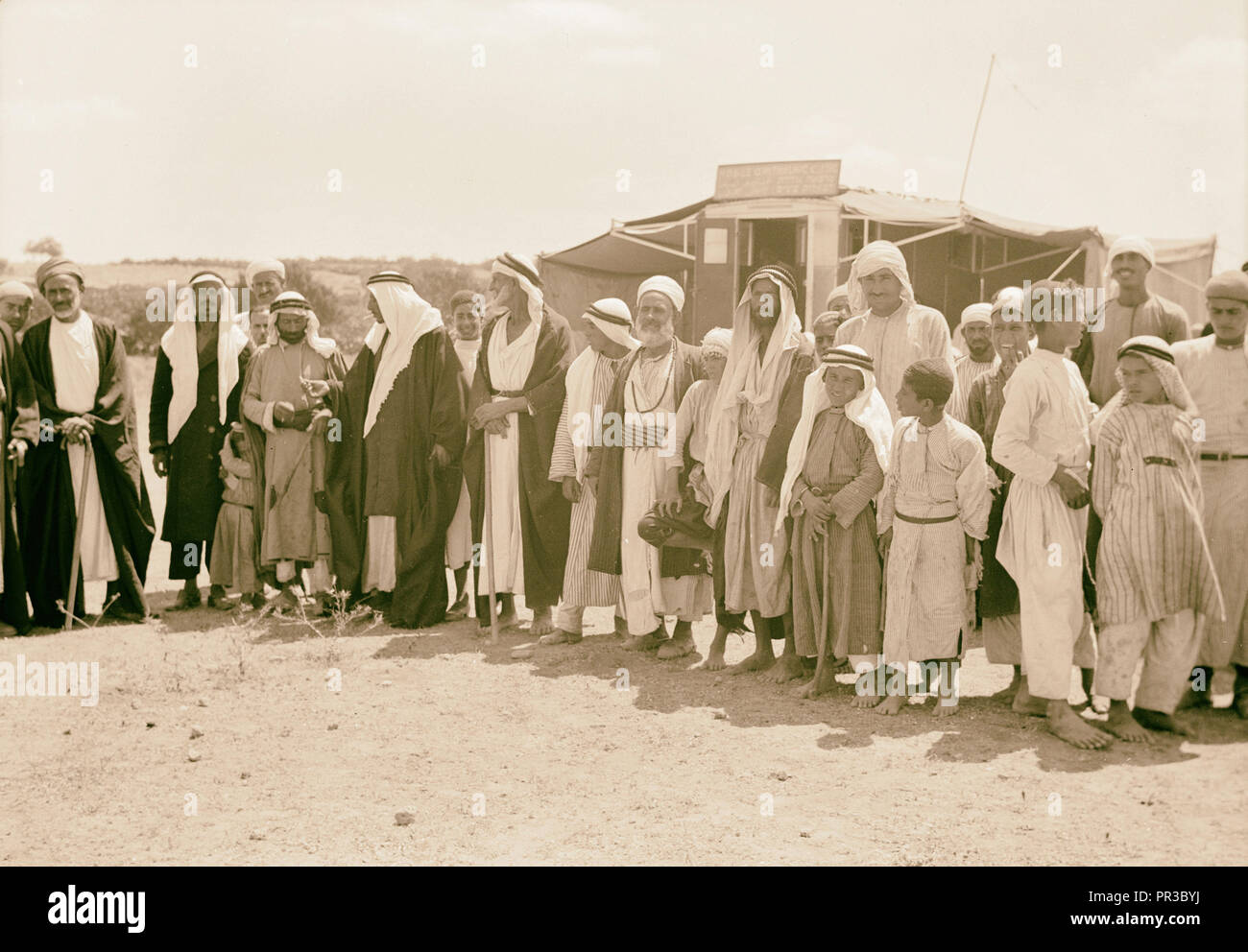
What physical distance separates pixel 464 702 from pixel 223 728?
3.52ft

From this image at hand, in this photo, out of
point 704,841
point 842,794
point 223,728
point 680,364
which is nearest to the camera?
point 704,841

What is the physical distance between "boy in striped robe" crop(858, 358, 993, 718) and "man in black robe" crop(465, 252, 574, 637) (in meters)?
2.30

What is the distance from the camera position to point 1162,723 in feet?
16.2

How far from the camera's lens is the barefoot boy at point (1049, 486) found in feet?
16.3

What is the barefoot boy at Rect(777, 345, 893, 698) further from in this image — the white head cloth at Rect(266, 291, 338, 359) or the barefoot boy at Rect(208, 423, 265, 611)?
the barefoot boy at Rect(208, 423, 265, 611)

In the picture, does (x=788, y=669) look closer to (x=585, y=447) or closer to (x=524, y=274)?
(x=585, y=447)

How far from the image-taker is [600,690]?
5.91m

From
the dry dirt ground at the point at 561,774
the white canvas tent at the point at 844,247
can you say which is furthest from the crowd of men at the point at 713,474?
the white canvas tent at the point at 844,247

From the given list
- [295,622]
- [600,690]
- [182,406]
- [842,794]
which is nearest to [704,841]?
[842,794]

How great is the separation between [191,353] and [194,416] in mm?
415

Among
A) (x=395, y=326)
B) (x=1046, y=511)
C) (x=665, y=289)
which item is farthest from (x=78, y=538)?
(x=1046, y=511)

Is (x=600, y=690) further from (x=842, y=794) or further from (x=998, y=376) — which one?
(x=998, y=376)

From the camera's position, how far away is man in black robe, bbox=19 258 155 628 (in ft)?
23.8

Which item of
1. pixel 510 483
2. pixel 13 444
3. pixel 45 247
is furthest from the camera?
pixel 45 247
